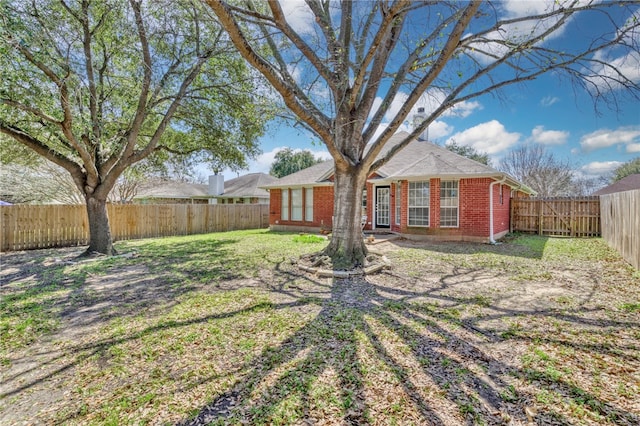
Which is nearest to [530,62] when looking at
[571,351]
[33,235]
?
Answer: [571,351]

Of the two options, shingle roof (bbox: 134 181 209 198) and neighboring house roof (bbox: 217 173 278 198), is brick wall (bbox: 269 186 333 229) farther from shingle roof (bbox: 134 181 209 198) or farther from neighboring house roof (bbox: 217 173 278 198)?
shingle roof (bbox: 134 181 209 198)

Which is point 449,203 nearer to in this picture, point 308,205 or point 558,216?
point 558,216

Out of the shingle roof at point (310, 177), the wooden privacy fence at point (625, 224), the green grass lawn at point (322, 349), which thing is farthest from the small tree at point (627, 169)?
the green grass lawn at point (322, 349)

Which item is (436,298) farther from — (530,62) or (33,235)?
(33,235)

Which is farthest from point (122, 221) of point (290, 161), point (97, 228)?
point (290, 161)

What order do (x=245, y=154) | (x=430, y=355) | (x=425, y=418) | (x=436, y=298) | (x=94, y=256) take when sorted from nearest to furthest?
(x=425, y=418), (x=430, y=355), (x=436, y=298), (x=94, y=256), (x=245, y=154)

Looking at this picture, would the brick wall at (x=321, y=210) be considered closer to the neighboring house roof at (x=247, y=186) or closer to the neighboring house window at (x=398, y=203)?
the neighboring house window at (x=398, y=203)

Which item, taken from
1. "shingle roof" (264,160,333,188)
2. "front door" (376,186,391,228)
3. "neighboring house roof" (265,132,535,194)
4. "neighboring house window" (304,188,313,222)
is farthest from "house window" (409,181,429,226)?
"neighboring house window" (304,188,313,222)

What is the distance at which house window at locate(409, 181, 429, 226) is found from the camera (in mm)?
11961

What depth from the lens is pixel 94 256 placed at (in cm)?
892

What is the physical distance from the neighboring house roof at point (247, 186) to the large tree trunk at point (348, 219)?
16.8 metres

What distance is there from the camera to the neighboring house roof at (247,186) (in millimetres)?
24641

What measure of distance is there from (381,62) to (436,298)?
575cm

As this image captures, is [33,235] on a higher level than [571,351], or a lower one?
higher
